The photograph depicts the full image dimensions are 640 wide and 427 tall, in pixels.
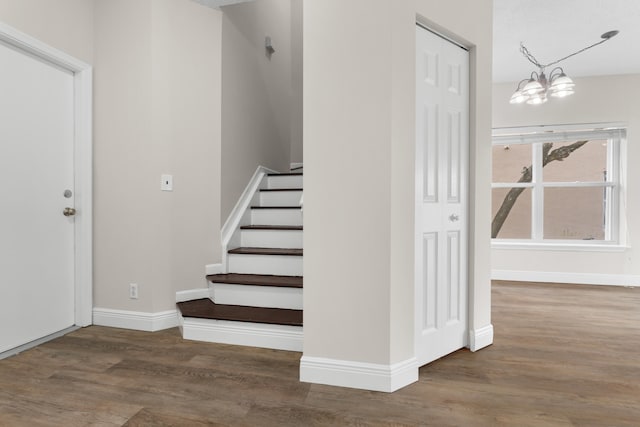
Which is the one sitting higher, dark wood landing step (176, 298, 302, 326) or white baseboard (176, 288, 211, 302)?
white baseboard (176, 288, 211, 302)

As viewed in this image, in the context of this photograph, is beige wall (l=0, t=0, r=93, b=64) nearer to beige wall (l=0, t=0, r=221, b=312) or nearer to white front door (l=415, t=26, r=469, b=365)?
beige wall (l=0, t=0, r=221, b=312)

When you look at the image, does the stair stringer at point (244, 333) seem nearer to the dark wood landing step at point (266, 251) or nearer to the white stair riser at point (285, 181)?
the dark wood landing step at point (266, 251)

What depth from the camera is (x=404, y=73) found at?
6.78 ft

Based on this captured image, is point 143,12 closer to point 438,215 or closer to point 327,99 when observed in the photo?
point 327,99

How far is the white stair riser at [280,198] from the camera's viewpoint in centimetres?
383

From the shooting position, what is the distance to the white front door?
7.50ft

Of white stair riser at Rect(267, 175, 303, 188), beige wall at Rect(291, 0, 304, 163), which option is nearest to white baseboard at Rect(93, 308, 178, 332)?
white stair riser at Rect(267, 175, 303, 188)

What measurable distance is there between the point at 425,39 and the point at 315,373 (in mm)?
1978

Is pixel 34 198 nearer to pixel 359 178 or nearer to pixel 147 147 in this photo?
pixel 147 147

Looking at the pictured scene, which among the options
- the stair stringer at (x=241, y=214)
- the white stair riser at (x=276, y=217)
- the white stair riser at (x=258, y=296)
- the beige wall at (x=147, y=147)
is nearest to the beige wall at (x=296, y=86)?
the stair stringer at (x=241, y=214)

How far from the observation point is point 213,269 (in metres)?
3.28

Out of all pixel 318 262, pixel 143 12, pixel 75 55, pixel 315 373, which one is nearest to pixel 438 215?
pixel 318 262

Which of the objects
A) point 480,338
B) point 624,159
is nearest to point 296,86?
point 480,338

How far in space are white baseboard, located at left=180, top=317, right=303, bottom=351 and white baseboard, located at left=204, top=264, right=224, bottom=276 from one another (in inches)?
21.2
